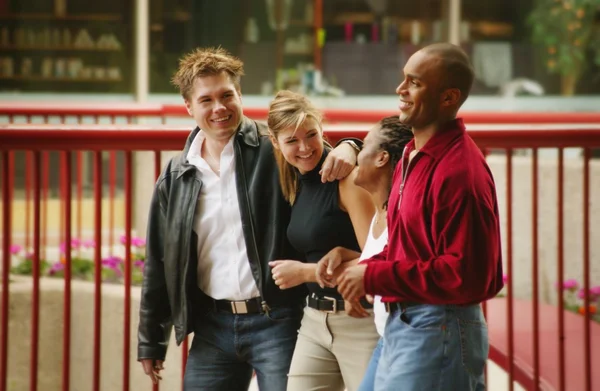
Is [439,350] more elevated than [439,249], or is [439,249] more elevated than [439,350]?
[439,249]

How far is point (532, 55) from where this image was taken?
12.0 meters

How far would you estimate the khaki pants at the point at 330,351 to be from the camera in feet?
9.41

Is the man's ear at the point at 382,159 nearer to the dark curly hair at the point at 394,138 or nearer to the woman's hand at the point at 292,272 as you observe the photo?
the dark curly hair at the point at 394,138

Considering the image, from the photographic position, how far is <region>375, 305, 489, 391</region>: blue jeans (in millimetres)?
2238

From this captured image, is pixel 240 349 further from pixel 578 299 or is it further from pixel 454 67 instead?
pixel 578 299

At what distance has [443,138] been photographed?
2252 millimetres

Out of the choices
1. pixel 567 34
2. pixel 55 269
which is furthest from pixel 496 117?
pixel 567 34

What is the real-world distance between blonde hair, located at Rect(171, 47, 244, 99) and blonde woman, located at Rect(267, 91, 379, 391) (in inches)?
9.5

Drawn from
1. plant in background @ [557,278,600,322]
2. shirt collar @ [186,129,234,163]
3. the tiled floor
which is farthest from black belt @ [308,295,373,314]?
plant in background @ [557,278,600,322]

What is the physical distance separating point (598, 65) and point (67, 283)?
9680 mm

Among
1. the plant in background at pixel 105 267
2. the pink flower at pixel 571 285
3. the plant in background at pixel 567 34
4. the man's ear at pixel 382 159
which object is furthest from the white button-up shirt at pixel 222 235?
the plant in background at pixel 567 34

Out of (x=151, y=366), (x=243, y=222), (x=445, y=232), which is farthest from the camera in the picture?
(x=151, y=366)

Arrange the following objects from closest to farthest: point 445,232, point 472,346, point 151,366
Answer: point 445,232 < point 472,346 < point 151,366

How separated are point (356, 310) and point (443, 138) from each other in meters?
0.75
